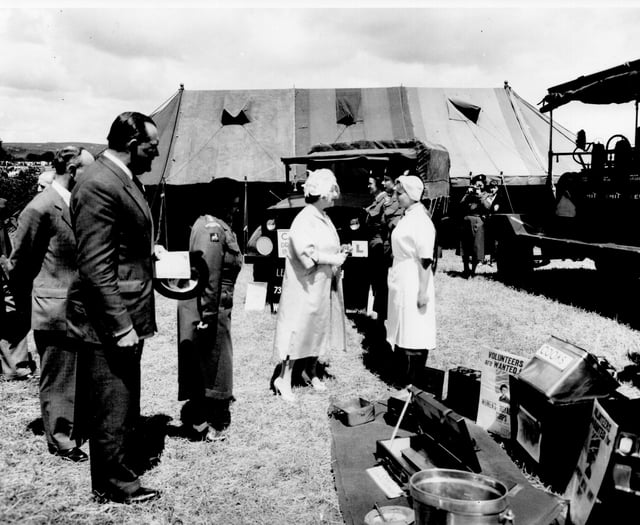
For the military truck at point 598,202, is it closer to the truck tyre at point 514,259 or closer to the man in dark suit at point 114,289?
the truck tyre at point 514,259

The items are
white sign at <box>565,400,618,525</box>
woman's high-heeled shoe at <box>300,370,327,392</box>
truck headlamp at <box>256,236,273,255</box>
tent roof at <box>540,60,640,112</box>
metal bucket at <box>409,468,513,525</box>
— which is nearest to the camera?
Answer: metal bucket at <box>409,468,513,525</box>

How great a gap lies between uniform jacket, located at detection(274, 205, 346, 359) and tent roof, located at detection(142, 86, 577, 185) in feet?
35.5

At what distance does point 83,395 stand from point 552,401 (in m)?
2.87

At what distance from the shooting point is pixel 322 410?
4746mm

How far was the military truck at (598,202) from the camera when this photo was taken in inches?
320

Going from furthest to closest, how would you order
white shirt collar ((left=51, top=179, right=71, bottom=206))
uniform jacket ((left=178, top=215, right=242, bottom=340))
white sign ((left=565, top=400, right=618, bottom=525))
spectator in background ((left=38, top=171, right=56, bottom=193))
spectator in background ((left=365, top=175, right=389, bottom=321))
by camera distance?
spectator in background ((left=365, top=175, right=389, bottom=321))
spectator in background ((left=38, top=171, right=56, bottom=193))
white shirt collar ((left=51, top=179, right=71, bottom=206))
uniform jacket ((left=178, top=215, right=242, bottom=340))
white sign ((left=565, top=400, right=618, bottom=525))

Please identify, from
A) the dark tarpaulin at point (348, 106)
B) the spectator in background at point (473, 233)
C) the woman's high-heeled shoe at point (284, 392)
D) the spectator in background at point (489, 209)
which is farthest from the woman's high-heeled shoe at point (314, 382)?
the dark tarpaulin at point (348, 106)

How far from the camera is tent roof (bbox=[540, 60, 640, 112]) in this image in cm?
777

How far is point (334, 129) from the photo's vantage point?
16.9 meters

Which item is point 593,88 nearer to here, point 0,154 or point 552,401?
point 552,401

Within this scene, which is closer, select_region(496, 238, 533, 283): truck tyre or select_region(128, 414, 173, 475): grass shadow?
select_region(128, 414, 173, 475): grass shadow

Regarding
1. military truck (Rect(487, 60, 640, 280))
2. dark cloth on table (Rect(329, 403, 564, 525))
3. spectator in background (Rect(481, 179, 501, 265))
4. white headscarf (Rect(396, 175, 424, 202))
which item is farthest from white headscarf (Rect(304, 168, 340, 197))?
spectator in background (Rect(481, 179, 501, 265))

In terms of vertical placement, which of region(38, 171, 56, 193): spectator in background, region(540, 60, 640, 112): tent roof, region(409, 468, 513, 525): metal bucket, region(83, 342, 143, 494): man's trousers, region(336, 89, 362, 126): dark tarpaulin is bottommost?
region(409, 468, 513, 525): metal bucket

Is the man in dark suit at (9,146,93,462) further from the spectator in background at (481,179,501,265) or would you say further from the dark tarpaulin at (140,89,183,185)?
the dark tarpaulin at (140,89,183,185)
